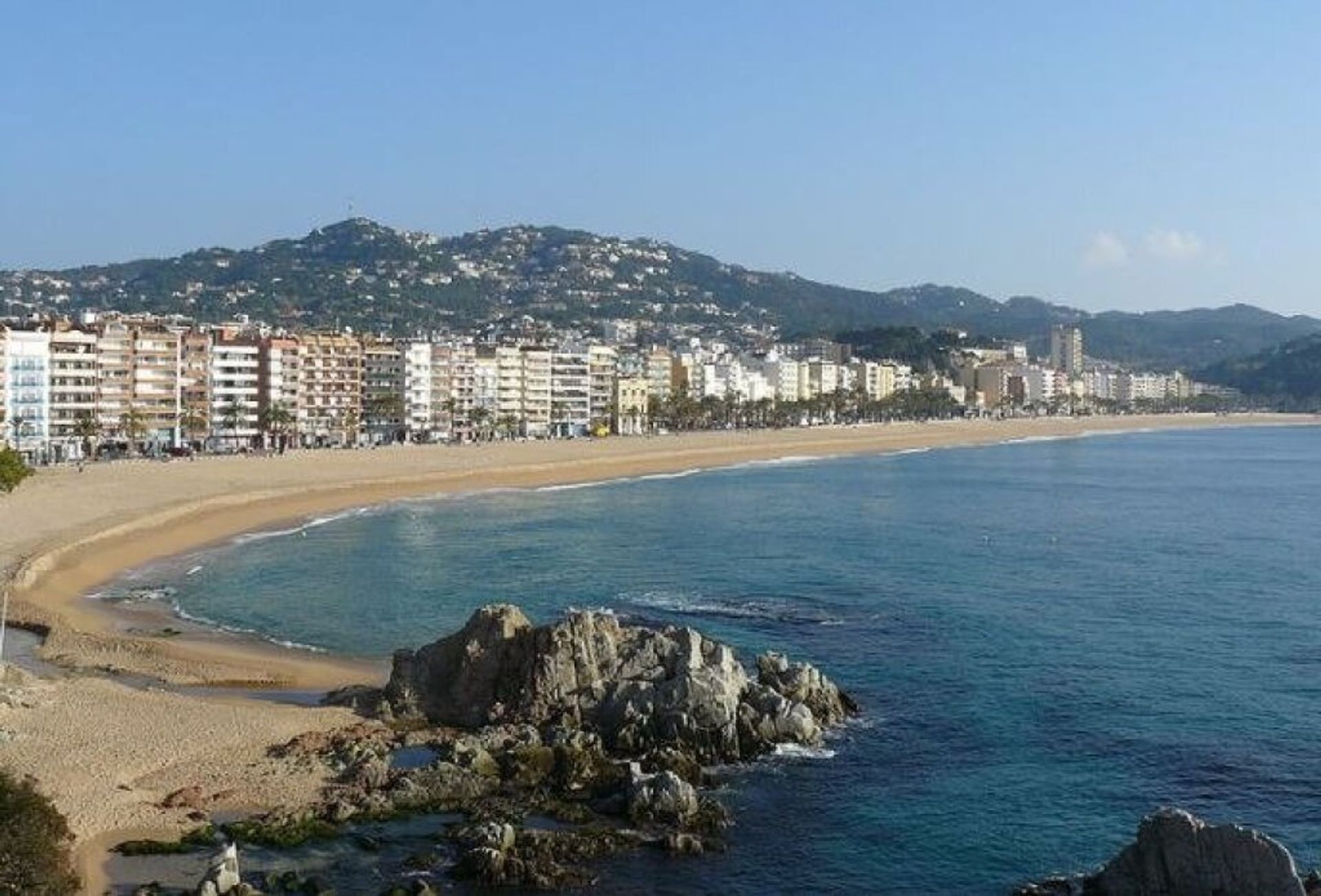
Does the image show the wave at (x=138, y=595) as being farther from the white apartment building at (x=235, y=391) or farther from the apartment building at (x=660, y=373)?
the apartment building at (x=660, y=373)

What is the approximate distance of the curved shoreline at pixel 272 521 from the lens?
26.5 m

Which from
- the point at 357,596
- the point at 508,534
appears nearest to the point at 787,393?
the point at 508,534

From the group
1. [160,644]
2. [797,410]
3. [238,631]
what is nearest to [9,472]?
[238,631]

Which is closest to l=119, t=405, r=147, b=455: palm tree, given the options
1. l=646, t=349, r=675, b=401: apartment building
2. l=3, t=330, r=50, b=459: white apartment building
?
l=3, t=330, r=50, b=459: white apartment building

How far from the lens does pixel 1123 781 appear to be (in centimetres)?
1956

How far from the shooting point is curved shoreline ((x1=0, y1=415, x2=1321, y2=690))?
2653 centimetres

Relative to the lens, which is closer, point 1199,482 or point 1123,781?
point 1123,781

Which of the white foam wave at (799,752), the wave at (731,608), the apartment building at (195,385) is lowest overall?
the white foam wave at (799,752)

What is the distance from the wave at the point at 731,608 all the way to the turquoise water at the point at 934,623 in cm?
11

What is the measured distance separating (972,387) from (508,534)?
15954 cm

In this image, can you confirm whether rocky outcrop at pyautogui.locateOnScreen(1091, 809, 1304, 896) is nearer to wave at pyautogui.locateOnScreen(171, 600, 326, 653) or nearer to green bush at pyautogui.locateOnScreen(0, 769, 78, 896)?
green bush at pyautogui.locateOnScreen(0, 769, 78, 896)

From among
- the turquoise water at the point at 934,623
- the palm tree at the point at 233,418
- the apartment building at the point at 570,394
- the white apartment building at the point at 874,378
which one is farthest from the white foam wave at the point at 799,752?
the white apartment building at the point at 874,378

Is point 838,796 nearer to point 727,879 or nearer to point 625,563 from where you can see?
point 727,879

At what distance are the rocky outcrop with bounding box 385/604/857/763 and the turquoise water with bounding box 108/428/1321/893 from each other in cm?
87
